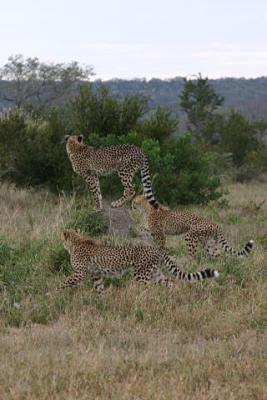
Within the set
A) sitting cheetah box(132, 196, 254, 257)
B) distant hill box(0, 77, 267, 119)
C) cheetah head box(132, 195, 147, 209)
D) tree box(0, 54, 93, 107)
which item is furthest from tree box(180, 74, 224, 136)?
distant hill box(0, 77, 267, 119)

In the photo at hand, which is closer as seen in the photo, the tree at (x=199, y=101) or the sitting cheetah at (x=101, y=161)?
the sitting cheetah at (x=101, y=161)

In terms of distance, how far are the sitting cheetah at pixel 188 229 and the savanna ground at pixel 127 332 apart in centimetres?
19

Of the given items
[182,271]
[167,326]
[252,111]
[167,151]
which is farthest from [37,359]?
[252,111]

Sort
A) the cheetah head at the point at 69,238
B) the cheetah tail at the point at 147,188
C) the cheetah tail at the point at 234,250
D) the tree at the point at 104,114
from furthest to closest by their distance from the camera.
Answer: the tree at the point at 104,114, the cheetah tail at the point at 147,188, the cheetah tail at the point at 234,250, the cheetah head at the point at 69,238

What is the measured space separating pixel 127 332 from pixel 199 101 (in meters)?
22.9

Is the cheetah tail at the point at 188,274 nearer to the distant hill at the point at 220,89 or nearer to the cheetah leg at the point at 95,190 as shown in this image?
the cheetah leg at the point at 95,190

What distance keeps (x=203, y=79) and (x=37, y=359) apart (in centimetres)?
2340

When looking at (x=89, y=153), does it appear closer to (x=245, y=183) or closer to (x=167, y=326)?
(x=167, y=326)

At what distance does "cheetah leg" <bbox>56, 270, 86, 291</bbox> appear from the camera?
6.30m

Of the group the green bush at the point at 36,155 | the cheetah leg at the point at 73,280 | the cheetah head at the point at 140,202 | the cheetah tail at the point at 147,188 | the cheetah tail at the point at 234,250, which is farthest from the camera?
the green bush at the point at 36,155

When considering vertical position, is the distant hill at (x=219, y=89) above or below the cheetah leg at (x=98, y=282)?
below

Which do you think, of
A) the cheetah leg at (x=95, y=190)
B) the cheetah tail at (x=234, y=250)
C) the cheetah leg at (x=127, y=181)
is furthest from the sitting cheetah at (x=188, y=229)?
the cheetah leg at (x=127, y=181)

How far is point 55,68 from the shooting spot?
3725cm

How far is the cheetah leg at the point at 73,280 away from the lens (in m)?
6.30
